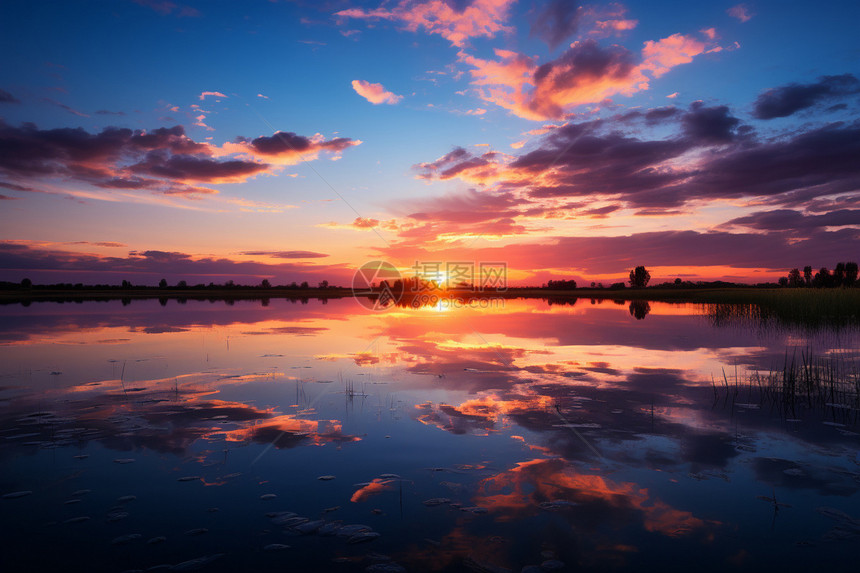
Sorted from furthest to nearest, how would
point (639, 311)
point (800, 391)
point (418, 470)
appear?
point (639, 311), point (800, 391), point (418, 470)

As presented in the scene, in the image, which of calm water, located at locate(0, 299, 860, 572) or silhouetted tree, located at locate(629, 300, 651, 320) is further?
silhouetted tree, located at locate(629, 300, 651, 320)

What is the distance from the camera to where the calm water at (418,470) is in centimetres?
540

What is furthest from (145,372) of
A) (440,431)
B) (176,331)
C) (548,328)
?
(548,328)

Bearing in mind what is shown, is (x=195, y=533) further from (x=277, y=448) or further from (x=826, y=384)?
(x=826, y=384)

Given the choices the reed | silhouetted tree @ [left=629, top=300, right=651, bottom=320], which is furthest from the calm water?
silhouetted tree @ [left=629, top=300, right=651, bottom=320]

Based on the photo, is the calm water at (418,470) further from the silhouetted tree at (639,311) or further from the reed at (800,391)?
the silhouetted tree at (639,311)

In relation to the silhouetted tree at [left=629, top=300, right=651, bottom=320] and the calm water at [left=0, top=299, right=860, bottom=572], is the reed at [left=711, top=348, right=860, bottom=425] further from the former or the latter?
the silhouetted tree at [left=629, top=300, right=651, bottom=320]

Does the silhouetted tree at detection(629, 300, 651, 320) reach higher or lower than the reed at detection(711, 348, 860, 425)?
higher

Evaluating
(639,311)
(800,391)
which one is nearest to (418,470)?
(800,391)

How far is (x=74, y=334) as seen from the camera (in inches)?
1037

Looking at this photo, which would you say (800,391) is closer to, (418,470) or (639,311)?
(418,470)

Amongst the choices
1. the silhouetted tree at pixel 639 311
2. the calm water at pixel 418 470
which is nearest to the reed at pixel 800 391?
the calm water at pixel 418 470

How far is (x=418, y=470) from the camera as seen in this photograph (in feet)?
25.1

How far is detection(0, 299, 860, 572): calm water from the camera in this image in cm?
540
